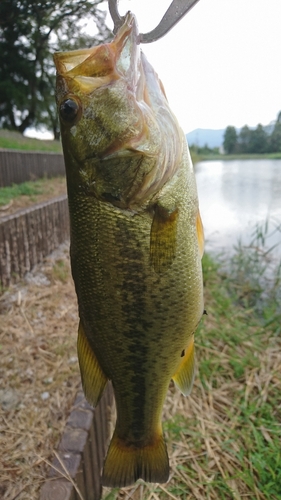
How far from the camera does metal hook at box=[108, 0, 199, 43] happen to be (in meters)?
1.24

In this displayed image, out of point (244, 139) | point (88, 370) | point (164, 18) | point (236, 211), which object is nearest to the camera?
point (164, 18)

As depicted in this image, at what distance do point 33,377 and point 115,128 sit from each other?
2298mm

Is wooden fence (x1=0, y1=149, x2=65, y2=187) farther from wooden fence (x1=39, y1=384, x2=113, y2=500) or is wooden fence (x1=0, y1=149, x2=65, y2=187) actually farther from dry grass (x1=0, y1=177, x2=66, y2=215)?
wooden fence (x1=39, y1=384, x2=113, y2=500)

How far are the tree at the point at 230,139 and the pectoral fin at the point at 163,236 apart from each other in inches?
748

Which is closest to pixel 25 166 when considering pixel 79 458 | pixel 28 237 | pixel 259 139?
pixel 28 237

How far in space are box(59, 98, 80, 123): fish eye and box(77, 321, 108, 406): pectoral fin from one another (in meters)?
0.71

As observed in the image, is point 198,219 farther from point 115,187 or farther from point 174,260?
point 115,187

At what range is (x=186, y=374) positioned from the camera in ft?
5.61

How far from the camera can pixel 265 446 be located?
10.5ft

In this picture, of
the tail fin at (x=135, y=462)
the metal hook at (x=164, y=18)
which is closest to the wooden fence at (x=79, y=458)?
the tail fin at (x=135, y=462)

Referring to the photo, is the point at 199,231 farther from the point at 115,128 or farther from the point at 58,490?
the point at 58,490

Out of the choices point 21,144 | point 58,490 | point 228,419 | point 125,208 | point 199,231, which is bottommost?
point 228,419

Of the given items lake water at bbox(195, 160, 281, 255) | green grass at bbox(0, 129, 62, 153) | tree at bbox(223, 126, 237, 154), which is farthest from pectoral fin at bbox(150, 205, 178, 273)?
tree at bbox(223, 126, 237, 154)

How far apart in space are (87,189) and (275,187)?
1493cm
